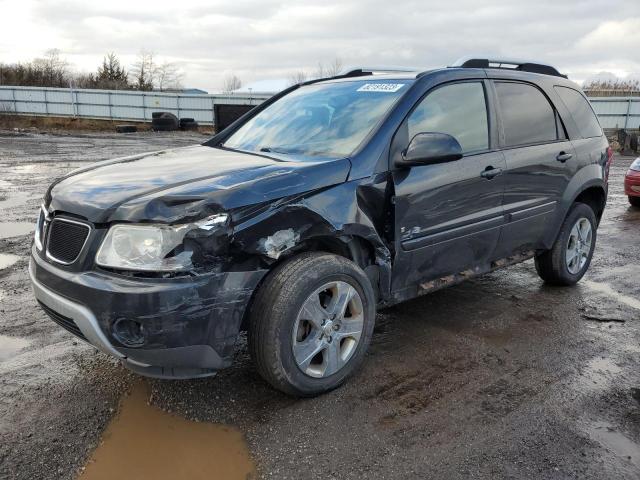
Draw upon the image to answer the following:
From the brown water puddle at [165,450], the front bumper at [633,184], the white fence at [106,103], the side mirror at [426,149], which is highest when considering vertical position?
the white fence at [106,103]

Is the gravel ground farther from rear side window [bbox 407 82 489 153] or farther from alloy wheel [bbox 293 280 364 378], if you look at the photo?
rear side window [bbox 407 82 489 153]

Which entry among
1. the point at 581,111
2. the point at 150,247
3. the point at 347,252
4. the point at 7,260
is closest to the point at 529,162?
the point at 581,111

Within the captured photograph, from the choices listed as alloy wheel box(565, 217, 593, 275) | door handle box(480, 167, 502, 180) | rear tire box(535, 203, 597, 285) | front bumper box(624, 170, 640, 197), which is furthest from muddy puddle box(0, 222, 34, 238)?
front bumper box(624, 170, 640, 197)

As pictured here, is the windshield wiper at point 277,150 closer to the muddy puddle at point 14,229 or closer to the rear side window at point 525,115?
the rear side window at point 525,115

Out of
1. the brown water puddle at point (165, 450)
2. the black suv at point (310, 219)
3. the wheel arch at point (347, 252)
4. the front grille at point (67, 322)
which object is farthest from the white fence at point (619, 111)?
the front grille at point (67, 322)

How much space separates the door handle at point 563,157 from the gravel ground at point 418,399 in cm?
123

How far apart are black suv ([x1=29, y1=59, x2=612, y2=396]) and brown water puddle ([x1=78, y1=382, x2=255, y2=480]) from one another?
34cm

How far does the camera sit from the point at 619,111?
24406 millimetres

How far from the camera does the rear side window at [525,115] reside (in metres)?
4.19

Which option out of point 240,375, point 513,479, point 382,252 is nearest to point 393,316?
point 382,252

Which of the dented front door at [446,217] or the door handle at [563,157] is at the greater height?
the door handle at [563,157]

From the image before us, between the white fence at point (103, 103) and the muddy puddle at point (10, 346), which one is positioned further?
the white fence at point (103, 103)

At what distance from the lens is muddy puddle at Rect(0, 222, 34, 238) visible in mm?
6711

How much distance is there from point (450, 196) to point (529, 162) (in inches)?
40.7
